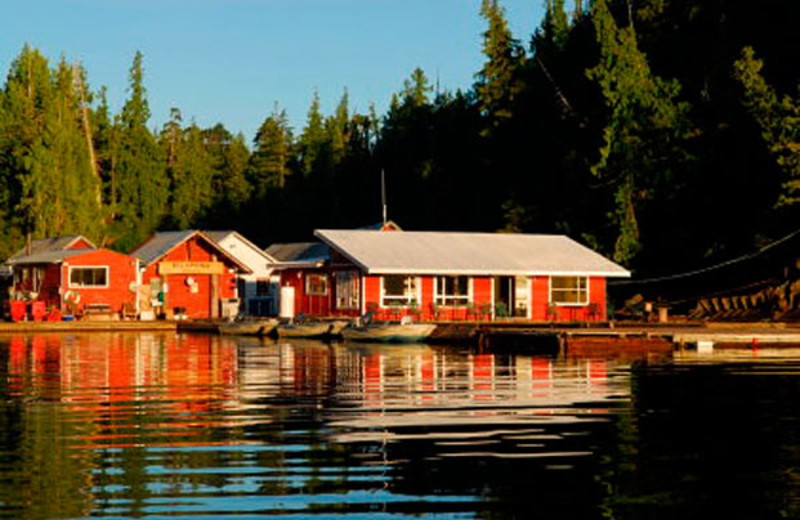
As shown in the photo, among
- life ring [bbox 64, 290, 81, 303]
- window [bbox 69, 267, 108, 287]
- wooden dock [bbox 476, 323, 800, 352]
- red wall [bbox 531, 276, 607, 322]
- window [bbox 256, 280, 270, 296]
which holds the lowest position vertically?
→ wooden dock [bbox 476, 323, 800, 352]

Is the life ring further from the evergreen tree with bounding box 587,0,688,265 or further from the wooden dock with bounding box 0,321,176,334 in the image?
the evergreen tree with bounding box 587,0,688,265

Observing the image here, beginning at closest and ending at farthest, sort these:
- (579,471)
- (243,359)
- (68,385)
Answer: (579,471)
(68,385)
(243,359)

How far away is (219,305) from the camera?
265ft

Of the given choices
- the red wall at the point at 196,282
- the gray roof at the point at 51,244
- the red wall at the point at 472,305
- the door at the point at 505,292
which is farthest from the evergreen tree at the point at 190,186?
the door at the point at 505,292

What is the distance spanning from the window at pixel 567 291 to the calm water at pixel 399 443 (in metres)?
28.4

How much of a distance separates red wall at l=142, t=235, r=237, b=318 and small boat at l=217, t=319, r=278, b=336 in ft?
39.5

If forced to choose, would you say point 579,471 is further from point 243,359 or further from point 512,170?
point 512,170

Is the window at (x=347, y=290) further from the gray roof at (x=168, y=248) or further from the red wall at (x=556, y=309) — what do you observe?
the gray roof at (x=168, y=248)

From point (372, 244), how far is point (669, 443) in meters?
45.5

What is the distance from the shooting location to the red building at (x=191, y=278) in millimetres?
79625

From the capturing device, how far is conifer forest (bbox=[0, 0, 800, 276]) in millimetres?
77375

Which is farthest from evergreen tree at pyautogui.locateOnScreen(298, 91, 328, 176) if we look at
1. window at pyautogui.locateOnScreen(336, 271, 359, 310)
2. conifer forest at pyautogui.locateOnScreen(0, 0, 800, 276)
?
window at pyautogui.locateOnScreen(336, 271, 359, 310)

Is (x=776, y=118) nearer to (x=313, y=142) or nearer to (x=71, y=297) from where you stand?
(x=71, y=297)

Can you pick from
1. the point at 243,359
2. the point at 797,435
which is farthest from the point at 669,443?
the point at 243,359
